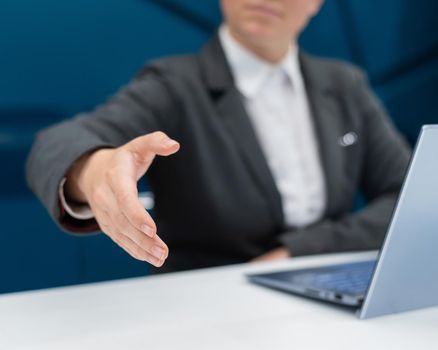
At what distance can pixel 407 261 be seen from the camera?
51cm

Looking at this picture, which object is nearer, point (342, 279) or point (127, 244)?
point (127, 244)

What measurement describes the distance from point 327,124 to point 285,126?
3.1 inches

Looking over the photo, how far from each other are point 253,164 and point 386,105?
0.90m

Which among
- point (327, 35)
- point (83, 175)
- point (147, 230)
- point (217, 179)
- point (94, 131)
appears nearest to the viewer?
point (147, 230)

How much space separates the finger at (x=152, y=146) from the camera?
0.47 metres

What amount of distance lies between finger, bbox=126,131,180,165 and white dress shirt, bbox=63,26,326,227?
0.59 meters

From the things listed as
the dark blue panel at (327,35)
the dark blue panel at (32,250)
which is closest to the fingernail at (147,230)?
the dark blue panel at (32,250)

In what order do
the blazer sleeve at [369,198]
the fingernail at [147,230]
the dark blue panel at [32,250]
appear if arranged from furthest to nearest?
the dark blue panel at [32,250] < the blazer sleeve at [369,198] < the fingernail at [147,230]

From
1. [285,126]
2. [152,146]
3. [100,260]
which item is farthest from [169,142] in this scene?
[100,260]

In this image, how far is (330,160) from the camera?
1.14m

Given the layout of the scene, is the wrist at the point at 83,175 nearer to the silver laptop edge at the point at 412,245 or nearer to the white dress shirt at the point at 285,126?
the silver laptop edge at the point at 412,245

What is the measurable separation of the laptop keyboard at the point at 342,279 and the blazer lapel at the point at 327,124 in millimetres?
399

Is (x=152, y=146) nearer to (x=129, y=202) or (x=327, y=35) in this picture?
(x=129, y=202)

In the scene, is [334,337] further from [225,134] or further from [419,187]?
[225,134]
